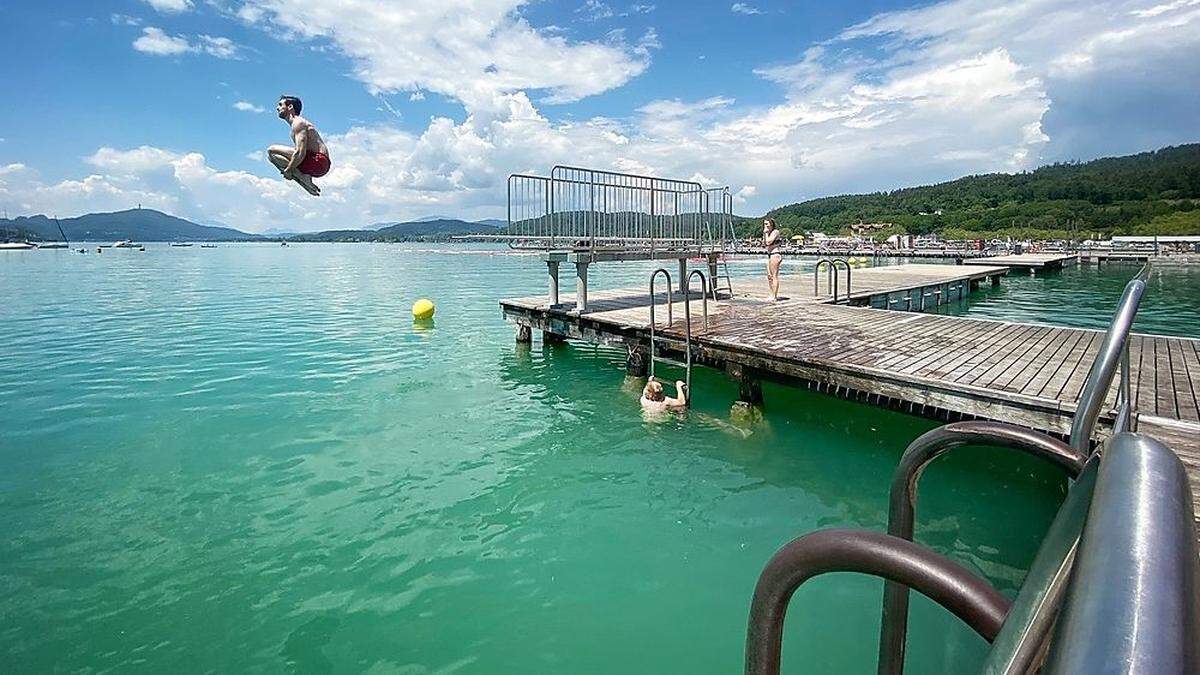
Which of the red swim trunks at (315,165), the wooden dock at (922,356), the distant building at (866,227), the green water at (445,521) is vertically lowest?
the green water at (445,521)

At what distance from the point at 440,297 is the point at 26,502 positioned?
25.2m

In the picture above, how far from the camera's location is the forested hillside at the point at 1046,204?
309ft

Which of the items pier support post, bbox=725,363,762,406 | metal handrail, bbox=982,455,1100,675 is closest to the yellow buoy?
pier support post, bbox=725,363,762,406

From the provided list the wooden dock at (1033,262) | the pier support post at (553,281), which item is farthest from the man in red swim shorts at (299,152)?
the wooden dock at (1033,262)

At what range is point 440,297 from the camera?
32219mm

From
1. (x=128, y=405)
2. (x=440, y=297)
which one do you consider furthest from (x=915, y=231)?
(x=128, y=405)

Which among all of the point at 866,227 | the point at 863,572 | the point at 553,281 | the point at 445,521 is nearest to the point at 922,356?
the point at 445,521

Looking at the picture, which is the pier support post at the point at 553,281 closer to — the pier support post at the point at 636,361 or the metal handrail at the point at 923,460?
the pier support post at the point at 636,361

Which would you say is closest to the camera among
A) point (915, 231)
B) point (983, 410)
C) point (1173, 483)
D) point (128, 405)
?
point (1173, 483)

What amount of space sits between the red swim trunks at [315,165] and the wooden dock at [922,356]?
633cm

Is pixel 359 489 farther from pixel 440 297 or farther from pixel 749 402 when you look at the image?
pixel 440 297

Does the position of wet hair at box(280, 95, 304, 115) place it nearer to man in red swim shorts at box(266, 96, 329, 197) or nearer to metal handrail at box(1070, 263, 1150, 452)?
man in red swim shorts at box(266, 96, 329, 197)

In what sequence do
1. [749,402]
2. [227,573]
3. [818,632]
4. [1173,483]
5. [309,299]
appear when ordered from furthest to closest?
[309,299]
[749,402]
[227,573]
[818,632]
[1173,483]

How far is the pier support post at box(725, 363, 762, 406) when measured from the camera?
10016 millimetres
